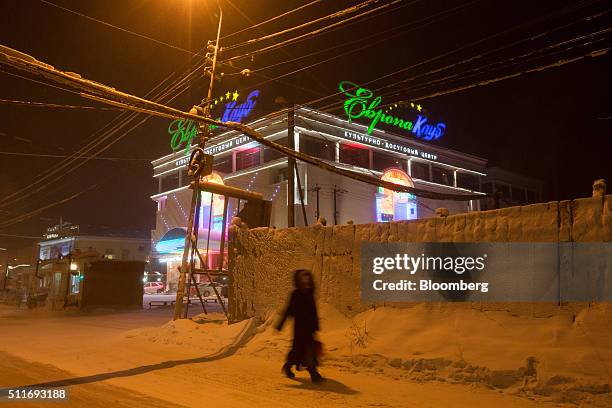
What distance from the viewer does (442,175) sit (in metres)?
47.6

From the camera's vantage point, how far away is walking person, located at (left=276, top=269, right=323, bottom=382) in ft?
23.4

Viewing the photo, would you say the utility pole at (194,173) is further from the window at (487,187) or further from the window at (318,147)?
the window at (487,187)

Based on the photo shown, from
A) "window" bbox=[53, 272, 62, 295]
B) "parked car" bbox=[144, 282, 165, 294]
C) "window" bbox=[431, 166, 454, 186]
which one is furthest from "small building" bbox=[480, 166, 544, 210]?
"window" bbox=[53, 272, 62, 295]

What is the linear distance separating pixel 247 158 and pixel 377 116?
12.0 metres

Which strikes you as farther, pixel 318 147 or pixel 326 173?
pixel 318 147

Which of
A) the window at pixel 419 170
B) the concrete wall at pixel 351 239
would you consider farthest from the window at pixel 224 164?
the concrete wall at pixel 351 239

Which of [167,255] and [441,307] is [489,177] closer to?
[167,255]

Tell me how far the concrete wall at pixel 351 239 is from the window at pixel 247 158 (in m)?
29.9

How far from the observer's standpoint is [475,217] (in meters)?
8.80

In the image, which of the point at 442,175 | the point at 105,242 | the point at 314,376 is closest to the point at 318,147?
the point at 442,175

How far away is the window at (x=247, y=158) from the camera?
42188 millimetres

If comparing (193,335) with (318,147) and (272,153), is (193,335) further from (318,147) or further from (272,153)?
(272,153)

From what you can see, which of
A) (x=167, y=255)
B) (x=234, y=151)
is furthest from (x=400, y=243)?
(x=167, y=255)

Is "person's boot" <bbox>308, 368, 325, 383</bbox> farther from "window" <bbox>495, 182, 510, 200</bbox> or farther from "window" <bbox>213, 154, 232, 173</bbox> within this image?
"window" <bbox>495, 182, 510, 200</bbox>
